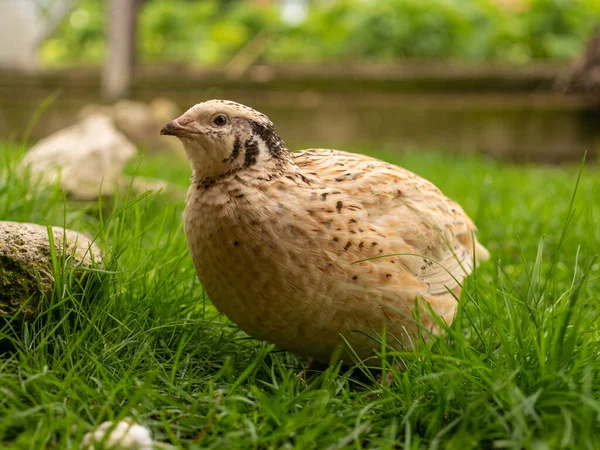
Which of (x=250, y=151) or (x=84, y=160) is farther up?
(x=250, y=151)

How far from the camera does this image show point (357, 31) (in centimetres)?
982

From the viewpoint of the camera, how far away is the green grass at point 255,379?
6.42 ft

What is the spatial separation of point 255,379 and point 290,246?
50cm

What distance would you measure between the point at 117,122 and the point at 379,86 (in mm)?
3443

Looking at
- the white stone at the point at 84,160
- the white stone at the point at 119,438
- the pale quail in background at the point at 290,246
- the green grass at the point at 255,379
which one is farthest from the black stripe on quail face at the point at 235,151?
the white stone at the point at 84,160

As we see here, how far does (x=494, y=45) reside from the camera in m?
9.87

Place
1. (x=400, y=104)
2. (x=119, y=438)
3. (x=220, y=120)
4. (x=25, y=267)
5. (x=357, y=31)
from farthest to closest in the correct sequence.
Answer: (x=357, y=31) → (x=400, y=104) → (x=220, y=120) → (x=25, y=267) → (x=119, y=438)

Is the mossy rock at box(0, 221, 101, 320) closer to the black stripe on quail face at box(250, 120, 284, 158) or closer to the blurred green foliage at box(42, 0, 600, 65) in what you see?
the black stripe on quail face at box(250, 120, 284, 158)

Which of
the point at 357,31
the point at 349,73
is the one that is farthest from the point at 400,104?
the point at 357,31

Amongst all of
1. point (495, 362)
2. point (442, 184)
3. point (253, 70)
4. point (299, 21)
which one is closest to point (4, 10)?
point (253, 70)

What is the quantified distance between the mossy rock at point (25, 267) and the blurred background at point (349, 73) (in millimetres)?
6239

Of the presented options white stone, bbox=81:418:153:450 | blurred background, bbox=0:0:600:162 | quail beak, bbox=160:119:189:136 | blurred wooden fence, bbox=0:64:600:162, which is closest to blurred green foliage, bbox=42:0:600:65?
blurred background, bbox=0:0:600:162

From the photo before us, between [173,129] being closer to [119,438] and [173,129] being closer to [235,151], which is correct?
[235,151]

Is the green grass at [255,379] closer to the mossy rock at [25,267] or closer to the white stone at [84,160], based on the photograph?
the mossy rock at [25,267]
